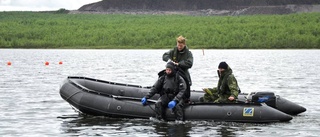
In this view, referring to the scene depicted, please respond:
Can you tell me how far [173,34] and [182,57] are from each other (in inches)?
3141

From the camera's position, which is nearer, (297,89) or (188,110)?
(188,110)

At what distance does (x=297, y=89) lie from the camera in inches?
1113

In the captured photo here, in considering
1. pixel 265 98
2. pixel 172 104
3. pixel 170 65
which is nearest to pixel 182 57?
pixel 170 65

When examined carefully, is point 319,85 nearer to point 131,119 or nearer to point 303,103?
point 303,103

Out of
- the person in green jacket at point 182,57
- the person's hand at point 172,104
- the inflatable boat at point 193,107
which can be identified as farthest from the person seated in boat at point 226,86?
the person's hand at point 172,104

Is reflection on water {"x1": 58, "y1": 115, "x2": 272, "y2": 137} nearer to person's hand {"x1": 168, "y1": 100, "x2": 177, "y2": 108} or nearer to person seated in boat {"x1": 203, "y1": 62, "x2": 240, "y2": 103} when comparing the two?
person's hand {"x1": 168, "y1": 100, "x2": 177, "y2": 108}

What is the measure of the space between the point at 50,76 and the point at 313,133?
21.1 metres

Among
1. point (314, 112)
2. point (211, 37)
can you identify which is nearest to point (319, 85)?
point (314, 112)

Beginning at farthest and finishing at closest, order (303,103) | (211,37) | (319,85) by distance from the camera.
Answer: (211,37), (319,85), (303,103)

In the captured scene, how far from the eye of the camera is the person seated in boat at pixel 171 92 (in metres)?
17.8

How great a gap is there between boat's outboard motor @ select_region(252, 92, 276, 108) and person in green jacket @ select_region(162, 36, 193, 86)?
1623 mm

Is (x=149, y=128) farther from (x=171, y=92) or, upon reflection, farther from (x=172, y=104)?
(x=171, y=92)

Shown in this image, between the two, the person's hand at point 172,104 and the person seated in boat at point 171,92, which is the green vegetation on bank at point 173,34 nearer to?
the person seated in boat at point 171,92

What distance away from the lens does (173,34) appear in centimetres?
9800
